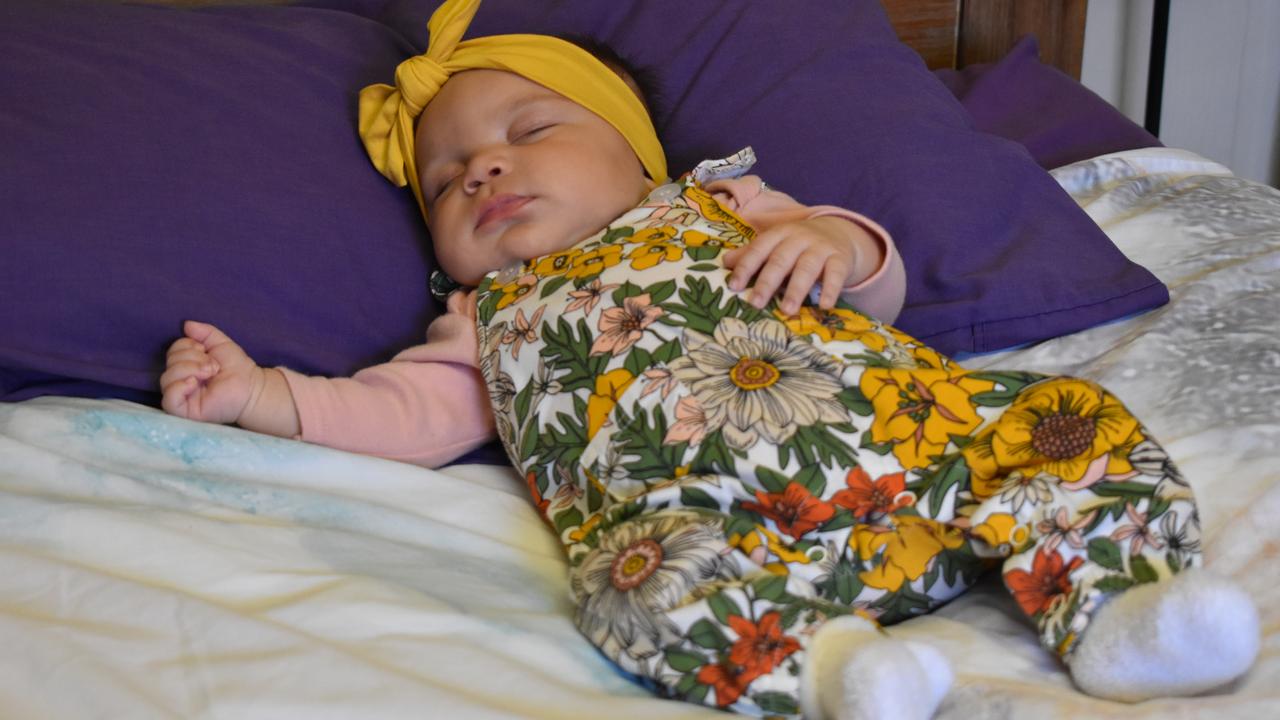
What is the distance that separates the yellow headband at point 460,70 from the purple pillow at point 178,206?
3 cm

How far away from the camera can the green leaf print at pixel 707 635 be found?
0.74 meters

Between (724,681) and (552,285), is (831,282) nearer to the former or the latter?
(552,285)

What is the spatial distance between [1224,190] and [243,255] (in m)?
1.23

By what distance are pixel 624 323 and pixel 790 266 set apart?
0.17 m

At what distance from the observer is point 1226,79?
2805 mm

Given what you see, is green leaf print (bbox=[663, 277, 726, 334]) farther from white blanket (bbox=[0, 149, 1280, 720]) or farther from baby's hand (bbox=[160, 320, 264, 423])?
baby's hand (bbox=[160, 320, 264, 423])

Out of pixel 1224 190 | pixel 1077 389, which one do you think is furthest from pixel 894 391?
pixel 1224 190

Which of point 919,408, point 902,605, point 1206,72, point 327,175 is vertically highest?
point 327,175

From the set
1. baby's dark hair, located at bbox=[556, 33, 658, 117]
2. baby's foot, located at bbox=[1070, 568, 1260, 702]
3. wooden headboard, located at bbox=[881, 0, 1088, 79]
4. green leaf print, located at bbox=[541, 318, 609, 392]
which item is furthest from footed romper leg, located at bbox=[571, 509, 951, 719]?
wooden headboard, located at bbox=[881, 0, 1088, 79]

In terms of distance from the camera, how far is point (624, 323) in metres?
1.04

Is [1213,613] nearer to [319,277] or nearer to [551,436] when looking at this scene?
[551,436]

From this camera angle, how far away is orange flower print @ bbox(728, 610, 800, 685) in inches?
28.5

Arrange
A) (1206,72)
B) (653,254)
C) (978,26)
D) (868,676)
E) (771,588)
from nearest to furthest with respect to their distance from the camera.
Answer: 1. (868,676)
2. (771,588)
3. (653,254)
4. (978,26)
5. (1206,72)

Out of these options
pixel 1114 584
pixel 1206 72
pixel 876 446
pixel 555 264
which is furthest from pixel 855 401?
pixel 1206 72
